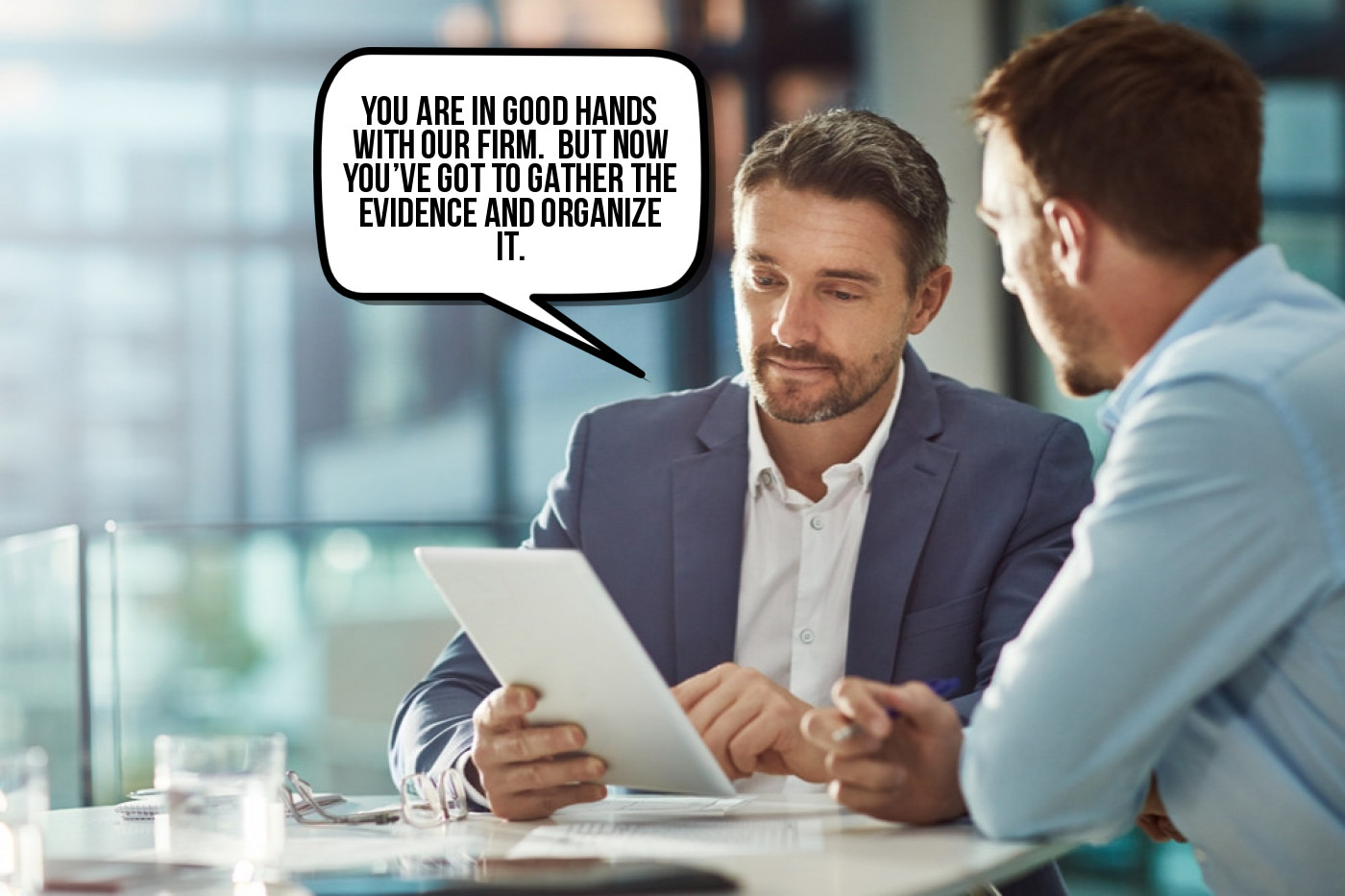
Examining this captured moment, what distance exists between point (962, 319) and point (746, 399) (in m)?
2.94

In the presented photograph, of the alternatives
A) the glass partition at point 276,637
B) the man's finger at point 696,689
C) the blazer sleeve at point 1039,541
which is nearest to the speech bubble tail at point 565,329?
the glass partition at point 276,637

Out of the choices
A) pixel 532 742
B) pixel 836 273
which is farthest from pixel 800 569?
pixel 532 742

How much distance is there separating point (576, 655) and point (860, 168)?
2.98ft

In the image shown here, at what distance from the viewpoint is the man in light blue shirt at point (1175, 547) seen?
3.63 ft

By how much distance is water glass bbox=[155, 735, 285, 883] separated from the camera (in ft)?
3.86

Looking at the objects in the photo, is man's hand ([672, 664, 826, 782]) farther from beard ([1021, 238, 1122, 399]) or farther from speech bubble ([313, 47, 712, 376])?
speech bubble ([313, 47, 712, 376])

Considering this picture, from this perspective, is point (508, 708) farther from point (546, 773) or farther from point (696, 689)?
point (696, 689)

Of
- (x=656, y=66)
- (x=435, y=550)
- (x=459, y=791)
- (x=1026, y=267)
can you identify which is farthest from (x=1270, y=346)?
(x=656, y=66)

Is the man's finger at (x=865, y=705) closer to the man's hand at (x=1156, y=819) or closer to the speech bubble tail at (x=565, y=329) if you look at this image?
the man's hand at (x=1156, y=819)

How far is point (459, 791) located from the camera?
147 centimetres

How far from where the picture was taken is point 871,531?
182 cm

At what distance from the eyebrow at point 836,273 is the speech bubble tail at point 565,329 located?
376 cm

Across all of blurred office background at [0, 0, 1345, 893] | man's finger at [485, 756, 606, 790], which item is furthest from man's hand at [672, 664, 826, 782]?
blurred office background at [0, 0, 1345, 893]

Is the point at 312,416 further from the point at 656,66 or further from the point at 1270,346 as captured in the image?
the point at 1270,346
